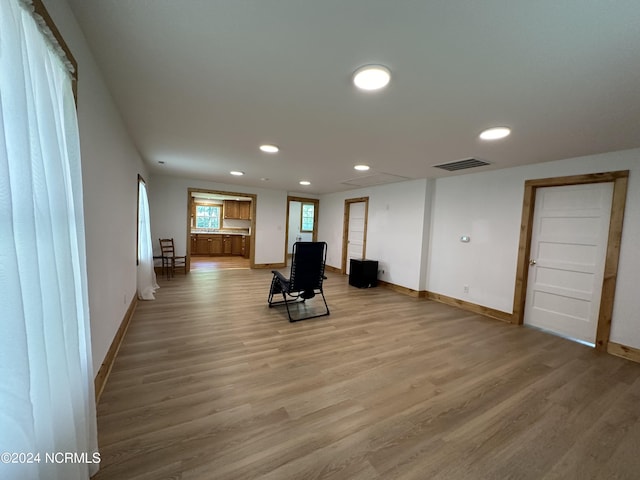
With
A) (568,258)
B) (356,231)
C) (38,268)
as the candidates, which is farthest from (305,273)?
(568,258)

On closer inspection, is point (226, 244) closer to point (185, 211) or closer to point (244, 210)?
point (244, 210)

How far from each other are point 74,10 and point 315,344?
2962 mm

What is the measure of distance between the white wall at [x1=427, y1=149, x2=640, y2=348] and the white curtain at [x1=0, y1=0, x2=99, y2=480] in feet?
15.4

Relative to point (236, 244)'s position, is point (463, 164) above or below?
above

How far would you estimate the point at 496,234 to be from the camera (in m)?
3.97

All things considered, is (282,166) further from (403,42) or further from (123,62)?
(403,42)

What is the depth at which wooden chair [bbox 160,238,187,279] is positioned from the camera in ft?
19.0

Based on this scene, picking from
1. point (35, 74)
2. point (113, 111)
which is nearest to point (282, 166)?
point (113, 111)

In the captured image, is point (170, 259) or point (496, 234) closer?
point (496, 234)

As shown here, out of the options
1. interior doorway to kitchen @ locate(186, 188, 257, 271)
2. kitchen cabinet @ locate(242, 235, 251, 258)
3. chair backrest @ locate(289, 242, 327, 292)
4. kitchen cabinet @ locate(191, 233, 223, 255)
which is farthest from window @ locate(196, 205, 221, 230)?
chair backrest @ locate(289, 242, 327, 292)

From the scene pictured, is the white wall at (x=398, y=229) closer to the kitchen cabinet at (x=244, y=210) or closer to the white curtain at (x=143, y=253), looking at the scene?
the kitchen cabinet at (x=244, y=210)

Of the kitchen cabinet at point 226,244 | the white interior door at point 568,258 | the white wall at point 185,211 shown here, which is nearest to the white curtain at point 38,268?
the white interior door at point 568,258

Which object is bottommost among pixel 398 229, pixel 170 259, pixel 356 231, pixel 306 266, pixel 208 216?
pixel 170 259

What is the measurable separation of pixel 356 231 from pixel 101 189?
5.45 metres
